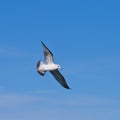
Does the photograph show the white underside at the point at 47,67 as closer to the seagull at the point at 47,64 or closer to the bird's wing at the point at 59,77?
the seagull at the point at 47,64

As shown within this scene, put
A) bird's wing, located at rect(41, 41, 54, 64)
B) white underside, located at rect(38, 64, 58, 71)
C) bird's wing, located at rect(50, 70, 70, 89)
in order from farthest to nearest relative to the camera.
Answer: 1. bird's wing, located at rect(50, 70, 70, 89)
2. bird's wing, located at rect(41, 41, 54, 64)
3. white underside, located at rect(38, 64, 58, 71)

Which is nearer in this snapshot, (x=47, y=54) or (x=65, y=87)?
(x=47, y=54)

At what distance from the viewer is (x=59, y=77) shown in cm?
3000

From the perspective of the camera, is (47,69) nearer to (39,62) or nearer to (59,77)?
(39,62)

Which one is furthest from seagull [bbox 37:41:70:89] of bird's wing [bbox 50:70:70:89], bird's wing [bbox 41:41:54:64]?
bird's wing [bbox 50:70:70:89]

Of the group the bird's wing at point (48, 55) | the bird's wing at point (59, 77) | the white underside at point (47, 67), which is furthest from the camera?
the bird's wing at point (59, 77)

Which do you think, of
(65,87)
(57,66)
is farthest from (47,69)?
(65,87)

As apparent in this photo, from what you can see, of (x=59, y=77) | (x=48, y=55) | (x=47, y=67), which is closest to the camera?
(x=47, y=67)

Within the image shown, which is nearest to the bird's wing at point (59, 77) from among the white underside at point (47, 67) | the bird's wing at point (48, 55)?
the bird's wing at point (48, 55)

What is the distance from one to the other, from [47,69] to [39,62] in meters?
0.70

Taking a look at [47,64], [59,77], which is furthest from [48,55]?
[59,77]

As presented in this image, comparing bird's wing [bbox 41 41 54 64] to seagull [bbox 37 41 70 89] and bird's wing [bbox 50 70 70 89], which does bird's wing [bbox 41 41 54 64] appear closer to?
seagull [bbox 37 41 70 89]

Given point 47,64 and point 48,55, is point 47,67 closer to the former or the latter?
point 47,64

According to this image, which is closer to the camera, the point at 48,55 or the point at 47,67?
the point at 47,67
